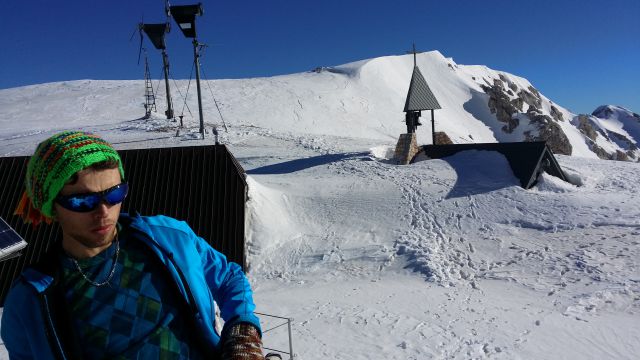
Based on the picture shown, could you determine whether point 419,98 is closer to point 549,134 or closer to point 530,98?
point 549,134

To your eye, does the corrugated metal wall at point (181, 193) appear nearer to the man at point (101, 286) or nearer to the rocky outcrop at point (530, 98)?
the man at point (101, 286)

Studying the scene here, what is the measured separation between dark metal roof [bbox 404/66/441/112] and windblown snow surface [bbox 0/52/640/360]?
2.41m

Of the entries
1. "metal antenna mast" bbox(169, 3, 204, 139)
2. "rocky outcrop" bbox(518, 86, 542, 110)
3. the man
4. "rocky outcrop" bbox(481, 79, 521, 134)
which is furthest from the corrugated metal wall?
"rocky outcrop" bbox(518, 86, 542, 110)

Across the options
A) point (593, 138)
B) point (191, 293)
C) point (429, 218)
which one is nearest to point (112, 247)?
point (191, 293)

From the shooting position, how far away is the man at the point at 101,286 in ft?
5.63

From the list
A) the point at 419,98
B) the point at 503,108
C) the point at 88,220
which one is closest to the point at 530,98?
the point at 503,108

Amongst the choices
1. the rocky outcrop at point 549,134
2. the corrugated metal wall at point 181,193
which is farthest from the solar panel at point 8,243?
the rocky outcrop at point 549,134

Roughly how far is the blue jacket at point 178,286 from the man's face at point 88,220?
0.11 meters

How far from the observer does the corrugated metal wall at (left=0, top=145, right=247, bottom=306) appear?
31.0ft

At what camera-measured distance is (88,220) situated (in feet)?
5.87

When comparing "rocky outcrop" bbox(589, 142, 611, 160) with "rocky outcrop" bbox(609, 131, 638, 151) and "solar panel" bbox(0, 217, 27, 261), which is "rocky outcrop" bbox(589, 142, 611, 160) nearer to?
"rocky outcrop" bbox(609, 131, 638, 151)

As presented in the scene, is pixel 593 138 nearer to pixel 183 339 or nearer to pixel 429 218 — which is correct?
pixel 429 218

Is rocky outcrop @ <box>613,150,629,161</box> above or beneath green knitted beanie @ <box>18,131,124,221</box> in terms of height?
beneath

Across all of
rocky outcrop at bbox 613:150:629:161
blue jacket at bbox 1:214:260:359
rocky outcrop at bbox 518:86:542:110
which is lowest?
rocky outcrop at bbox 613:150:629:161
